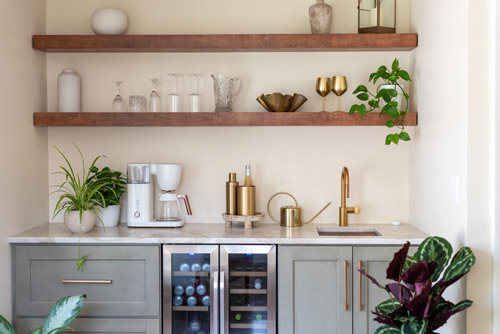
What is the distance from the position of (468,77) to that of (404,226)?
1155mm

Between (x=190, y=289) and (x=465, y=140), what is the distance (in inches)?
59.4

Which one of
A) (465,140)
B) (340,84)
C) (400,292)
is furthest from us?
(340,84)

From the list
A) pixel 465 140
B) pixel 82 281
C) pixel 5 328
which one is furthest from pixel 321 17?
pixel 5 328

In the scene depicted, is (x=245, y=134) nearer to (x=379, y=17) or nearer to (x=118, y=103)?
(x=118, y=103)

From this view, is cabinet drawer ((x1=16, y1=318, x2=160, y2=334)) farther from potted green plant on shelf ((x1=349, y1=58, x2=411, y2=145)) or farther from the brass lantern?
the brass lantern

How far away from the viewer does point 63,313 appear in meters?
2.70

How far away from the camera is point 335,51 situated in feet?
11.2

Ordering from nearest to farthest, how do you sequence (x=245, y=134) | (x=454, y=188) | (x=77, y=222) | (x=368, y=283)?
(x=454, y=188) < (x=368, y=283) < (x=77, y=222) < (x=245, y=134)

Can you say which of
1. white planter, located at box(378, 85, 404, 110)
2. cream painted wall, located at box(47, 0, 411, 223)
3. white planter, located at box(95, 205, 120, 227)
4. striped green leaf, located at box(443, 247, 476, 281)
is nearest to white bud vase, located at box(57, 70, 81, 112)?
cream painted wall, located at box(47, 0, 411, 223)

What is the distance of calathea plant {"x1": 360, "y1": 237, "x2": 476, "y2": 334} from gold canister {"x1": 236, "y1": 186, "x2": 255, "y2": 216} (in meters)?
1.09

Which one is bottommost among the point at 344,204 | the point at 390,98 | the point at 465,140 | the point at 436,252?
the point at 436,252

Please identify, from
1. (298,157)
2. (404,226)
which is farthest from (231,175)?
(404,226)

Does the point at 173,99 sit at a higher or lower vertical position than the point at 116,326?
higher

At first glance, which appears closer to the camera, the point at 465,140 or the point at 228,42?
the point at 465,140
